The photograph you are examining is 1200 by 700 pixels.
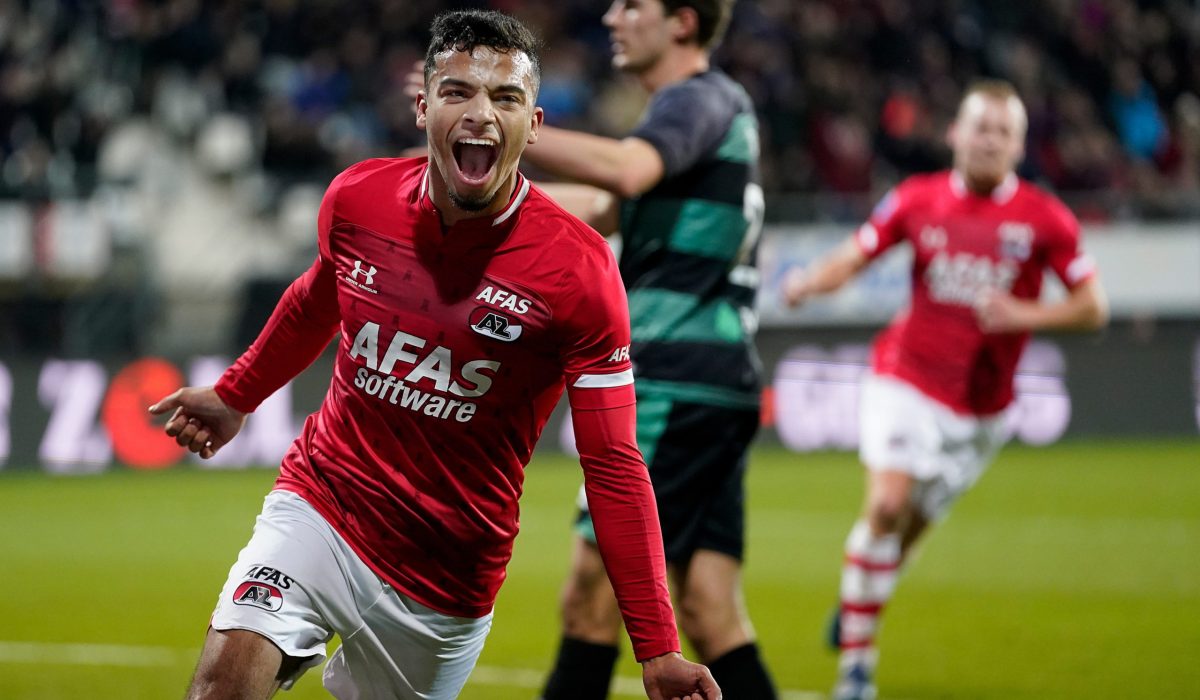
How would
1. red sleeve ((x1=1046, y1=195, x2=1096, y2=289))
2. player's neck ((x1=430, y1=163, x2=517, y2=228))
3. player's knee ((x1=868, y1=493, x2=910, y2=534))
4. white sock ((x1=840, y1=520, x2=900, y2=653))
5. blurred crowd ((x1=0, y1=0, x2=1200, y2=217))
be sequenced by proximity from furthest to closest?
blurred crowd ((x1=0, y1=0, x2=1200, y2=217)) < red sleeve ((x1=1046, y1=195, x2=1096, y2=289)) < player's knee ((x1=868, y1=493, x2=910, y2=534)) < white sock ((x1=840, y1=520, x2=900, y2=653)) < player's neck ((x1=430, y1=163, x2=517, y2=228))

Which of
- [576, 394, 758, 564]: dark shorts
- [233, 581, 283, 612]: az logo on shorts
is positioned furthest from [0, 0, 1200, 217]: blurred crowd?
[233, 581, 283, 612]: az logo on shorts

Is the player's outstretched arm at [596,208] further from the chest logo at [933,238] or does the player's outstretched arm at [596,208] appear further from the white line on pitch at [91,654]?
the white line on pitch at [91,654]

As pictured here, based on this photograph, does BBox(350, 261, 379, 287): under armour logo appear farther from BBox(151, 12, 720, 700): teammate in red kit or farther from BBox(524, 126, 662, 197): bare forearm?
BBox(524, 126, 662, 197): bare forearm

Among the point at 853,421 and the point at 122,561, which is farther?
the point at 853,421

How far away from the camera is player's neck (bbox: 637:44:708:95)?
4812mm

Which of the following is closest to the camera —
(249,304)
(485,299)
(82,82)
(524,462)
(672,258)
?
(485,299)

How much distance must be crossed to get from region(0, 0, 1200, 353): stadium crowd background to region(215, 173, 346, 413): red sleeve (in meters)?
11.1

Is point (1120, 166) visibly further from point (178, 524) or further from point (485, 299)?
point (485, 299)

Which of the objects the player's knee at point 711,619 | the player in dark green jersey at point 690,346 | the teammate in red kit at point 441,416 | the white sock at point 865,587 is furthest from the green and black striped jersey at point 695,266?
the white sock at point 865,587

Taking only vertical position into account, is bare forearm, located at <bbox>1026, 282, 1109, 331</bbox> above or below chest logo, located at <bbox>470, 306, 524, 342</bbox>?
below

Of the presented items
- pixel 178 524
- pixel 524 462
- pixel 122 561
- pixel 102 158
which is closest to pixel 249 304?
pixel 102 158

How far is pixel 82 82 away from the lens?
17234mm

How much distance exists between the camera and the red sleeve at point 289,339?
380 centimetres

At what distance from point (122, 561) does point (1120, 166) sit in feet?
42.3
